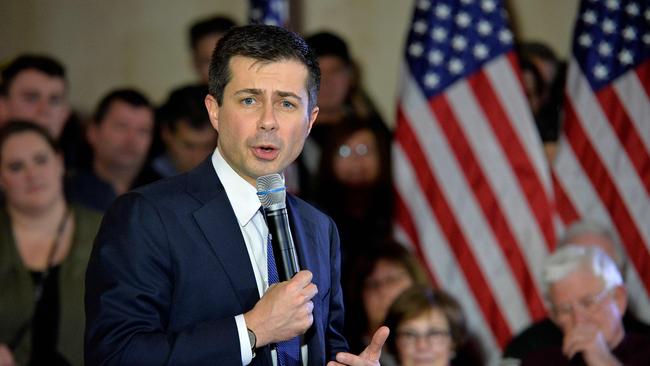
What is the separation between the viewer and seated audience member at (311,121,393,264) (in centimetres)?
470

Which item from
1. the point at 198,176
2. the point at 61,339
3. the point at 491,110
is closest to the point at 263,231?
the point at 198,176

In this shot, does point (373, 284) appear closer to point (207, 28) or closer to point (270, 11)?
point (270, 11)

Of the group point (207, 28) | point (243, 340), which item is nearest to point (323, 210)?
point (207, 28)

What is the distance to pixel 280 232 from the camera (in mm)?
1914

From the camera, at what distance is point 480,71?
509 centimetres

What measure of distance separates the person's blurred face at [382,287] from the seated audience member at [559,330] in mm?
540

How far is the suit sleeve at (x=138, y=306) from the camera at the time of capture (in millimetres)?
1858

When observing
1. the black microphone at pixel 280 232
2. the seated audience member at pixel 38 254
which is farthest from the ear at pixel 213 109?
the seated audience member at pixel 38 254

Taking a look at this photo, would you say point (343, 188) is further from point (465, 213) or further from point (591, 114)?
point (591, 114)

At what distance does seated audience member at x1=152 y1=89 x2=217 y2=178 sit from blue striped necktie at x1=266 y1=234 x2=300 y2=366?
2.78 meters

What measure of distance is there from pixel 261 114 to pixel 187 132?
285 centimetres

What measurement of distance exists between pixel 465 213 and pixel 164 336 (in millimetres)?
3250

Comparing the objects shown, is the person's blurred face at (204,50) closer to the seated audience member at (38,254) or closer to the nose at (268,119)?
the seated audience member at (38,254)

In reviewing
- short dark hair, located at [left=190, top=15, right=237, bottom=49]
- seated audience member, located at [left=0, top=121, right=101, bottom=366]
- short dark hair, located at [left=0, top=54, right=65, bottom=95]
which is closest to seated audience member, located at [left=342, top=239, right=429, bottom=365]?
seated audience member, located at [left=0, top=121, right=101, bottom=366]
